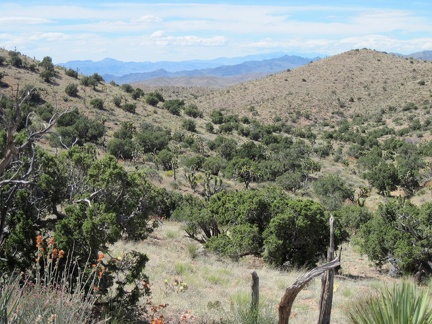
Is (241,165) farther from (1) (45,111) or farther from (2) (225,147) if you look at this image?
(1) (45,111)

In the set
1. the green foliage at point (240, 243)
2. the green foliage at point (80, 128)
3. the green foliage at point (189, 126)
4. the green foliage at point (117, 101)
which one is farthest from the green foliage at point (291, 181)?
the green foliage at point (117, 101)

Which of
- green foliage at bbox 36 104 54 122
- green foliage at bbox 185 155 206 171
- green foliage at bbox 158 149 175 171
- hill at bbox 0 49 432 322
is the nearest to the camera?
hill at bbox 0 49 432 322

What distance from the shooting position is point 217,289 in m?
9.30

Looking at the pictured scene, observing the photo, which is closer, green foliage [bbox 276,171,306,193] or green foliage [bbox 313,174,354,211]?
green foliage [bbox 313,174,354,211]

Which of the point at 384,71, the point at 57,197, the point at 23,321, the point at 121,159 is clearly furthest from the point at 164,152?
the point at 384,71

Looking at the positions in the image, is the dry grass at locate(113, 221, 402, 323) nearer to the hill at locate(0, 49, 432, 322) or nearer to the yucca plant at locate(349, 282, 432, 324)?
the hill at locate(0, 49, 432, 322)

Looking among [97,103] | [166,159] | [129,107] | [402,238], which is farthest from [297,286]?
[129,107]

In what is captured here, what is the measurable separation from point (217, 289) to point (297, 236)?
527 centimetres

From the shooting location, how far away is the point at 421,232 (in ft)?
45.2

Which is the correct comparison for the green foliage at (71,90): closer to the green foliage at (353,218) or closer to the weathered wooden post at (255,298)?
the green foliage at (353,218)

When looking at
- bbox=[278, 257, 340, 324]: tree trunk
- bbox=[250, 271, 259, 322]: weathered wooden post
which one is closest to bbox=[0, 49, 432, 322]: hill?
bbox=[250, 271, 259, 322]: weathered wooden post

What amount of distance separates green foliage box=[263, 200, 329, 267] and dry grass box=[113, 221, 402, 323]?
81 centimetres

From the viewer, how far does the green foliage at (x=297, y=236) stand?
13.3 metres

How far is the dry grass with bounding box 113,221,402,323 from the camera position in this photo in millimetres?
7378
